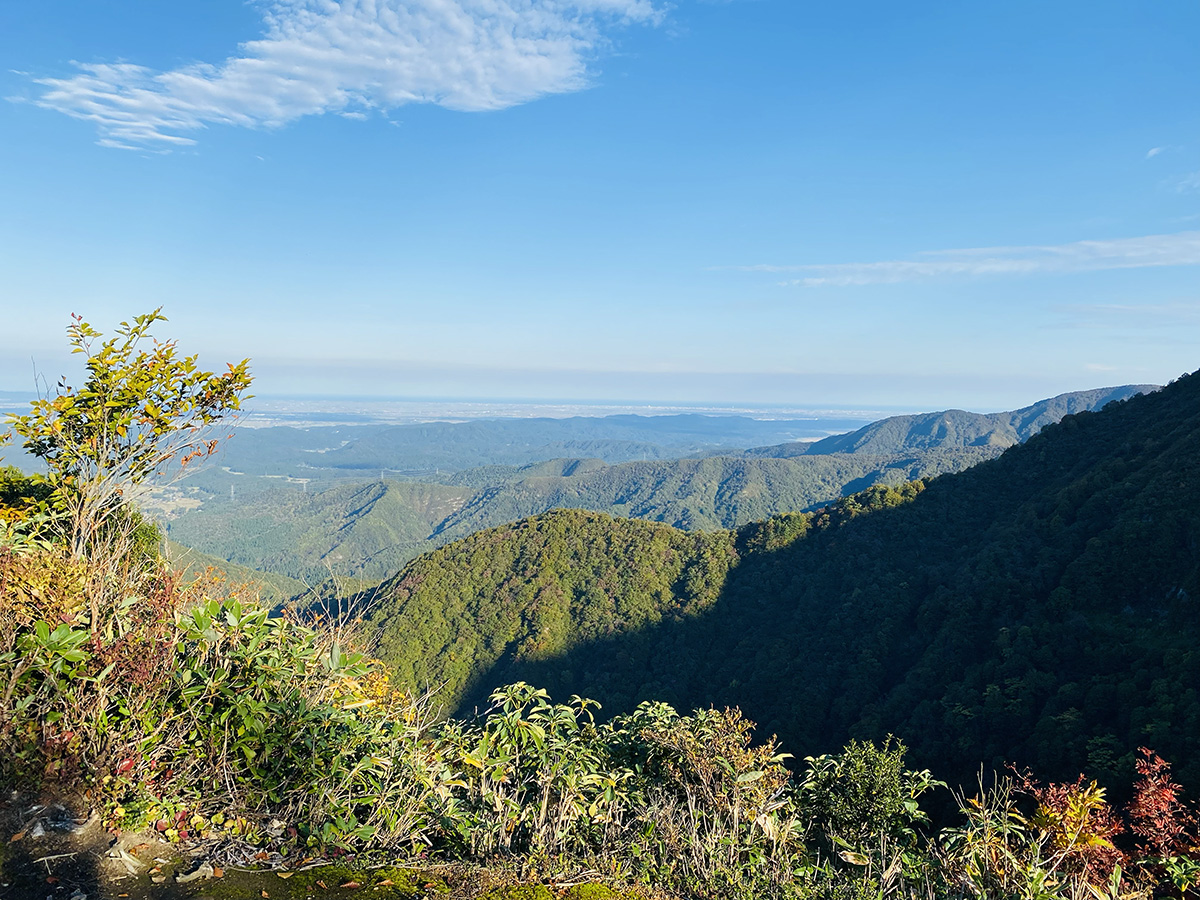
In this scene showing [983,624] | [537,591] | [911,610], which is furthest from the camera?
[537,591]

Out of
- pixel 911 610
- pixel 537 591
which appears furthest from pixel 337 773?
pixel 537 591

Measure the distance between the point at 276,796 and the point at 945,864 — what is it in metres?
3.65

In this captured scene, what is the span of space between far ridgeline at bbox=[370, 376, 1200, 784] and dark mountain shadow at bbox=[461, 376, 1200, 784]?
0.47 feet

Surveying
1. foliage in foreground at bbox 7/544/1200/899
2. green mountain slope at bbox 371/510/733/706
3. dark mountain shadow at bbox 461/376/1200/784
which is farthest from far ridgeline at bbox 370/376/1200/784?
foliage in foreground at bbox 7/544/1200/899

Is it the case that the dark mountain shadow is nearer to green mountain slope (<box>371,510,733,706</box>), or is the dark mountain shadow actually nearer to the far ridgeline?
the far ridgeline

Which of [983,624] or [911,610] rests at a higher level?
[983,624]

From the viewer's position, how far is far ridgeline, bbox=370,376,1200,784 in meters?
27.3

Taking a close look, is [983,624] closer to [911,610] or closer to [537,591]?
[911,610]

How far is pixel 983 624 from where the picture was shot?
36906mm

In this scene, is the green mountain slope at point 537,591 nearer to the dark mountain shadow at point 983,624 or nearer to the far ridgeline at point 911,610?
the far ridgeline at point 911,610

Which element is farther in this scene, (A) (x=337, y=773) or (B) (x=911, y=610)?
(B) (x=911, y=610)

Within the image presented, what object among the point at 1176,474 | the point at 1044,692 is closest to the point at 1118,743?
the point at 1044,692

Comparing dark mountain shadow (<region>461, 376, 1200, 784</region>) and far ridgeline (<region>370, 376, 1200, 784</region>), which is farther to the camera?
far ridgeline (<region>370, 376, 1200, 784</region>)

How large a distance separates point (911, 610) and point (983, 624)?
8042 mm
